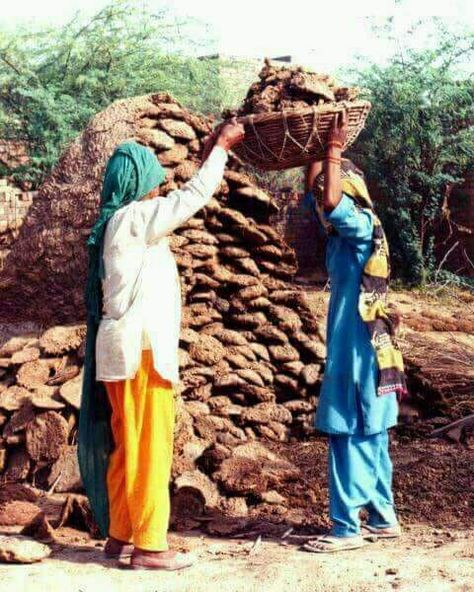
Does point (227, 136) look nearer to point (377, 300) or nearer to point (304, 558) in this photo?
point (377, 300)

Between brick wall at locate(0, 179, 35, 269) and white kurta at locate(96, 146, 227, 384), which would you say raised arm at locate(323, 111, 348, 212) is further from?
brick wall at locate(0, 179, 35, 269)

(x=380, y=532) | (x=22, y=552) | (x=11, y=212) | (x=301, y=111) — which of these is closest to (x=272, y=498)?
(x=380, y=532)

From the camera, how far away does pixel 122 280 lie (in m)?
4.42

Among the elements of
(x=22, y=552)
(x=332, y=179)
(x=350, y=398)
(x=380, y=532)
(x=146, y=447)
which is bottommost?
(x=22, y=552)

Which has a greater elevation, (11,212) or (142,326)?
(11,212)

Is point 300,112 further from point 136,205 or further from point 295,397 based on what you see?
point 295,397

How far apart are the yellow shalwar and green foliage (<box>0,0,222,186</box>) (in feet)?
24.3

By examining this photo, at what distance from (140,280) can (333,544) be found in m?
1.46

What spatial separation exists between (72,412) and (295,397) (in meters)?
1.75

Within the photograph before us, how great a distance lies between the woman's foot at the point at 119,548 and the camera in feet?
15.2

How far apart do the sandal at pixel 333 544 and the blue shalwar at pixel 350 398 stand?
0.12 ft

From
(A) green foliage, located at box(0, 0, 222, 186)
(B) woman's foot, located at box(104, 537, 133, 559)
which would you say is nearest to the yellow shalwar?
(B) woman's foot, located at box(104, 537, 133, 559)

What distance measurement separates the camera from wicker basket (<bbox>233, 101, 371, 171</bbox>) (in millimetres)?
4516

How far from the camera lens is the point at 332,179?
456 cm
